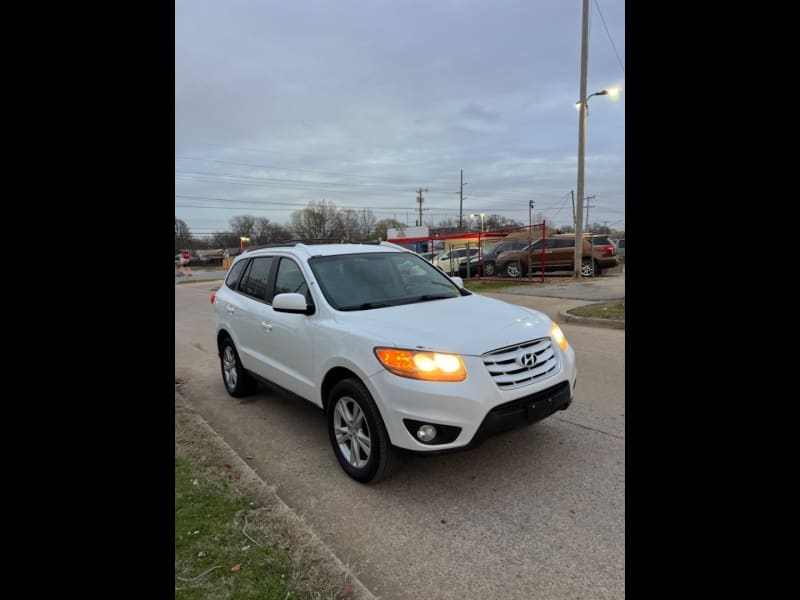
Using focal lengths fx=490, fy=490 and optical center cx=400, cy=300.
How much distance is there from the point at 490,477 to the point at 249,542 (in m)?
1.62

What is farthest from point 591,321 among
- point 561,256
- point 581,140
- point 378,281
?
point 581,140

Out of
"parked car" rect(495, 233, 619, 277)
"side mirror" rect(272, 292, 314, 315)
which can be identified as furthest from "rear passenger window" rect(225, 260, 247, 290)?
"parked car" rect(495, 233, 619, 277)

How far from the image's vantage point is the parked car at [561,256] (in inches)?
715

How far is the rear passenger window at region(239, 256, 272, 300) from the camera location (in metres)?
4.86

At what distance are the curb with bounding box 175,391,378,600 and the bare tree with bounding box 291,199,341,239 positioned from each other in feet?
245

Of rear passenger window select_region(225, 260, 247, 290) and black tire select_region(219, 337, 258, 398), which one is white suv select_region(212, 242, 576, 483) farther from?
rear passenger window select_region(225, 260, 247, 290)

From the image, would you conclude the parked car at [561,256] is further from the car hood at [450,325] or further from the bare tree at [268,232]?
the bare tree at [268,232]

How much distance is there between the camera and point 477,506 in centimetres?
306

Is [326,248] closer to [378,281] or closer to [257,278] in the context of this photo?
[378,281]

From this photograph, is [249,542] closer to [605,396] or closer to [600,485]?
[600,485]
